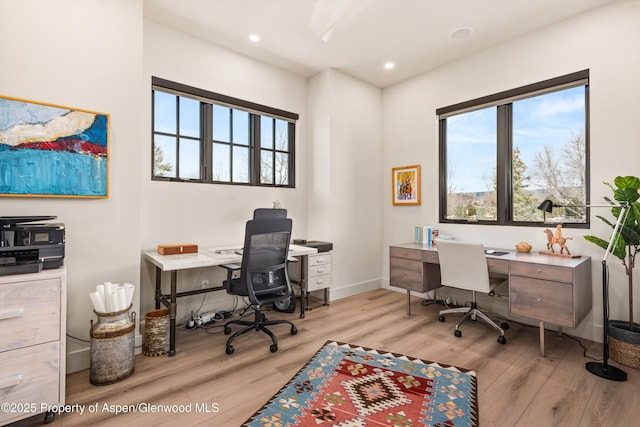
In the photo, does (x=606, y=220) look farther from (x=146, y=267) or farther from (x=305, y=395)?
(x=146, y=267)

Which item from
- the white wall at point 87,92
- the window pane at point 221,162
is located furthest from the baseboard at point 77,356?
the window pane at point 221,162

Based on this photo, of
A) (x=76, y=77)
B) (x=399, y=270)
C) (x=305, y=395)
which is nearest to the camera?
(x=305, y=395)

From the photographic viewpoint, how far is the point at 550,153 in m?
3.26

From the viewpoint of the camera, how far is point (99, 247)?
2.43m

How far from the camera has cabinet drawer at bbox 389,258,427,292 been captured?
3.47m

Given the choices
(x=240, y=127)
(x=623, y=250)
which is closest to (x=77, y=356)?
(x=240, y=127)

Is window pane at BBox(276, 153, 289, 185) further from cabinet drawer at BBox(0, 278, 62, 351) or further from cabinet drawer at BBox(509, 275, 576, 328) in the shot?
cabinet drawer at BBox(509, 275, 576, 328)

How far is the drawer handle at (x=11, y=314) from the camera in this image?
1.66 metres

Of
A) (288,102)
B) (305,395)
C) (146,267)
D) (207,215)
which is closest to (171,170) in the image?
(207,215)

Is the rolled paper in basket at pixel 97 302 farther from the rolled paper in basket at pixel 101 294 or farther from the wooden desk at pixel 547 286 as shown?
the wooden desk at pixel 547 286

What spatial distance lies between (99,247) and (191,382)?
4.10 ft

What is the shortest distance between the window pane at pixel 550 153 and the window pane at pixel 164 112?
148 inches

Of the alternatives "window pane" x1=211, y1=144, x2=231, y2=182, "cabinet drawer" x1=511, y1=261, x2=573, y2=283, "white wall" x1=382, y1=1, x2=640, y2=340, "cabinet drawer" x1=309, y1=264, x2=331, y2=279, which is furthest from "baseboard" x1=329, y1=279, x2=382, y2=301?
"cabinet drawer" x1=511, y1=261, x2=573, y2=283

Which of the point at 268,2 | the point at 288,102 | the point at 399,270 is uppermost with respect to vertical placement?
the point at 268,2
